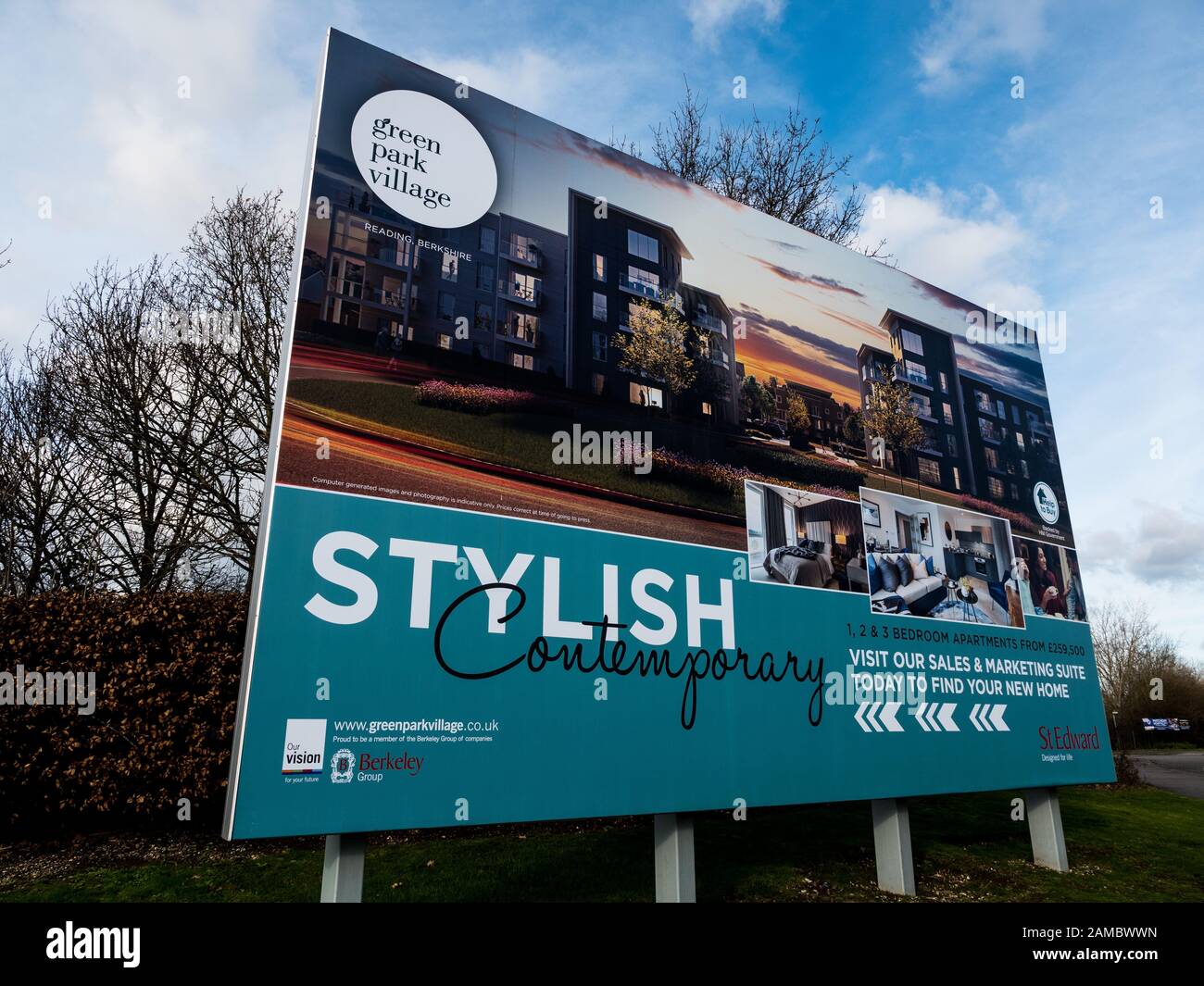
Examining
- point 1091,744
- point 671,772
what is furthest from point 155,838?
point 1091,744

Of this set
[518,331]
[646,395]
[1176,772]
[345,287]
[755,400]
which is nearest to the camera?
[345,287]

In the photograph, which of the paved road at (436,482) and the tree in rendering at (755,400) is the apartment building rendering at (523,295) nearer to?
the tree in rendering at (755,400)

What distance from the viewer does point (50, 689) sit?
748 cm

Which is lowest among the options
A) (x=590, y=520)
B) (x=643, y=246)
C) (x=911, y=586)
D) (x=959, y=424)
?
(x=911, y=586)

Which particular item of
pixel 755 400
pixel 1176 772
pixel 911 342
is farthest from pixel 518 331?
pixel 1176 772

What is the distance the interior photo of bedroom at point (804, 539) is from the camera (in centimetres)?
687

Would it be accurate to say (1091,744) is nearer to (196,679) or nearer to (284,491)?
(284,491)

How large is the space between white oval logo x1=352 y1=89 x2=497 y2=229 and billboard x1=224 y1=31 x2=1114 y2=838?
0.08 feet

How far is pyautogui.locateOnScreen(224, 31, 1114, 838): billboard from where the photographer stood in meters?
4.64

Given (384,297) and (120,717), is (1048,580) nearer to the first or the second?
(384,297)

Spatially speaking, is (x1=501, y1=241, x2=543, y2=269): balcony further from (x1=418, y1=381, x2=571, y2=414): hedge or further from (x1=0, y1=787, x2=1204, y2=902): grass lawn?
(x1=0, y1=787, x2=1204, y2=902): grass lawn

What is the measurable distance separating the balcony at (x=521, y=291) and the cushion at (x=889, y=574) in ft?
14.3

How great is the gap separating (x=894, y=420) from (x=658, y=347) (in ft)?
11.0

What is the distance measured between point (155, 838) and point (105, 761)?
1012 millimetres
